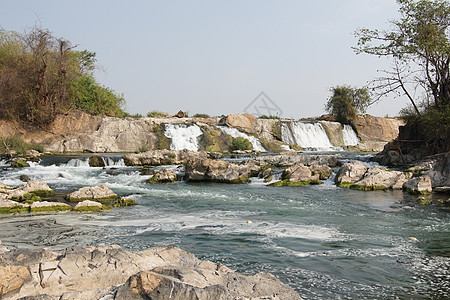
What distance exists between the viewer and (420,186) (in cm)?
1194

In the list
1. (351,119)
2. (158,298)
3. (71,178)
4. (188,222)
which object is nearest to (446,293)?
(158,298)

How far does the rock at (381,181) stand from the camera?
13.0 m

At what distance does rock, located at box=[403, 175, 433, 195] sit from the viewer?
11.8m

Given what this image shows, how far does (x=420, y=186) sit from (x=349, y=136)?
23.1 m

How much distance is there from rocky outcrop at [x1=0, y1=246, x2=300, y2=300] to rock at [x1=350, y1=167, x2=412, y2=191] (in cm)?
1048

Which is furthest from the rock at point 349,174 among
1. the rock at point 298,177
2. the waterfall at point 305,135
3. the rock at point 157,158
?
the waterfall at point 305,135

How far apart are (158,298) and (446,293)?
10.3 feet

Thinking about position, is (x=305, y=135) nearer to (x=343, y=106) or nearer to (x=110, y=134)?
(x=343, y=106)

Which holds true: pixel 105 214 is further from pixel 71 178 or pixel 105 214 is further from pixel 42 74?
pixel 42 74

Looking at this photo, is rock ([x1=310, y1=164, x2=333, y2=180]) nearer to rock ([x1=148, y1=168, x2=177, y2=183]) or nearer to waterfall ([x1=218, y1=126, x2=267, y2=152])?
rock ([x1=148, y1=168, x2=177, y2=183])

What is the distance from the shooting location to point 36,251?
341 centimetres

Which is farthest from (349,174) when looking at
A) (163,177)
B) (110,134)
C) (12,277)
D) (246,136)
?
(110,134)

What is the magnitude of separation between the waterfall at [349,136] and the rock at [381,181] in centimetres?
2026

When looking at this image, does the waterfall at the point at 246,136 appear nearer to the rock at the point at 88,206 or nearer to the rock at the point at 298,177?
the rock at the point at 298,177
